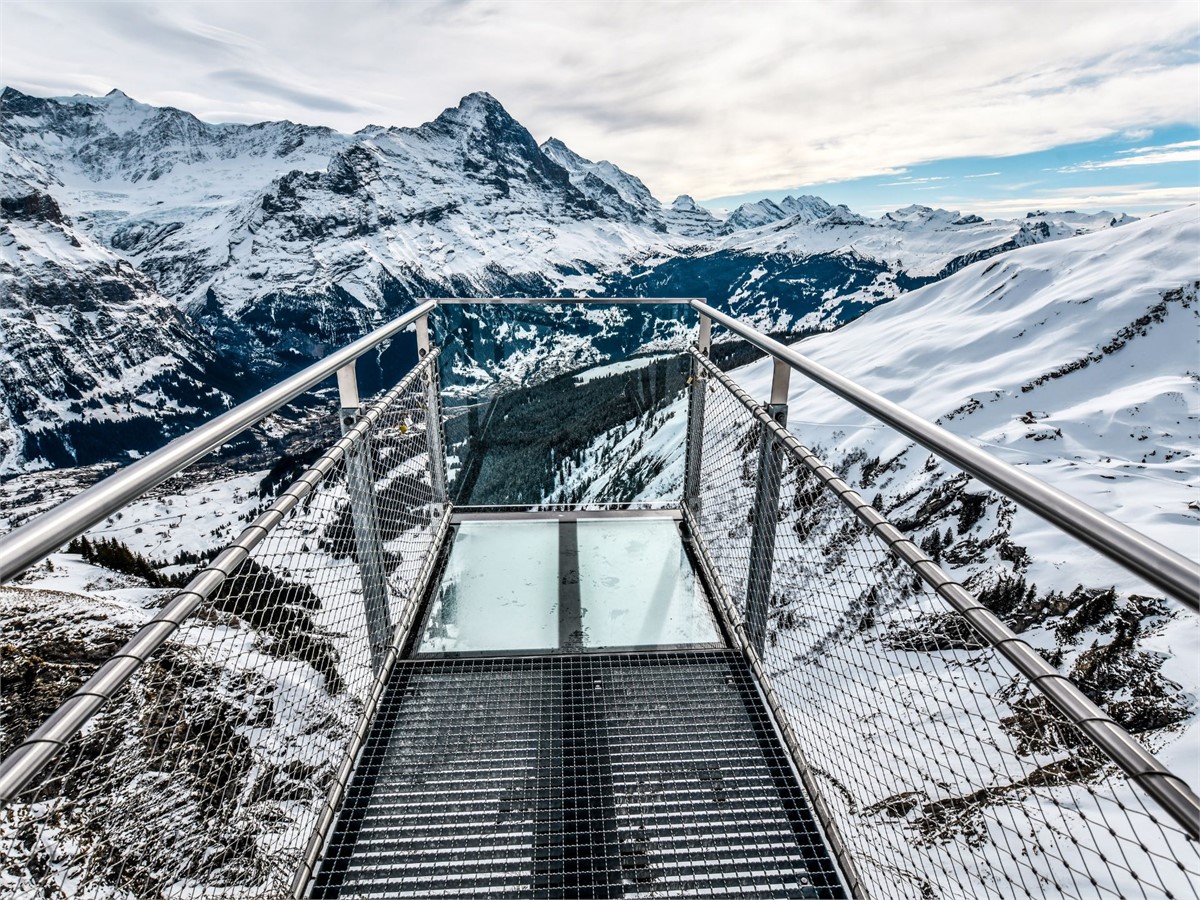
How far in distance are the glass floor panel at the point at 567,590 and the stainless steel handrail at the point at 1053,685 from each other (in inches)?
62.0

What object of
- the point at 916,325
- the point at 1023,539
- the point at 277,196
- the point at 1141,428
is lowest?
the point at 1023,539

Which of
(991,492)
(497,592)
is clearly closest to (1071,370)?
(991,492)

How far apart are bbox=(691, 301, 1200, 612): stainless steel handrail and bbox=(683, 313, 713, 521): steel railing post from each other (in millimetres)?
2208

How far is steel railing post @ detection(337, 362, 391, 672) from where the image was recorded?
2359 millimetres

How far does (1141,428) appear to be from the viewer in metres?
23.5

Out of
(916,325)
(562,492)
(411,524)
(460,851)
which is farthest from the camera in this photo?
(916,325)

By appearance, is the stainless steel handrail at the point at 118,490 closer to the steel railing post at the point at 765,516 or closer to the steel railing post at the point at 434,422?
the steel railing post at the point at 765,516

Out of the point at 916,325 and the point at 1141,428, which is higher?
the point at 916,325

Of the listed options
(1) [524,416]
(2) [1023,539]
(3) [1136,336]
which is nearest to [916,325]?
(3) [1136,336]

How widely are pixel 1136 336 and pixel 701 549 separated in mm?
39784

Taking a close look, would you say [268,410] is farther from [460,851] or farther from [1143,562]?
[1143,562]

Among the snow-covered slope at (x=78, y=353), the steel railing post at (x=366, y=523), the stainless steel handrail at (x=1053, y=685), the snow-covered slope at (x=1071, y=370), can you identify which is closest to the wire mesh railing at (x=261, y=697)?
the steel railing post at (x=366, y=523)

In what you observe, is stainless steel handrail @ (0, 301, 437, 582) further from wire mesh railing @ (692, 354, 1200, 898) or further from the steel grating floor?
wire mesh railing @ (692, 354, 1200, 898)

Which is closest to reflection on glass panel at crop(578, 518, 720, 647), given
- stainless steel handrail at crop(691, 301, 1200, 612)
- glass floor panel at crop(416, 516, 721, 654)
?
glass floor panel at crop(416, 516, 721, 654)
